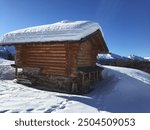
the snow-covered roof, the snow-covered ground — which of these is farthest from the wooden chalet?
the snow-covered ground

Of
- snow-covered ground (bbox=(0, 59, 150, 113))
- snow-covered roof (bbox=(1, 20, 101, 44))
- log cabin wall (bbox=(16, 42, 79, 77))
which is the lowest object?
snow-covered ground (bbox=(0, 59, 150, 113))

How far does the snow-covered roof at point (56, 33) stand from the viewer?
542 inches

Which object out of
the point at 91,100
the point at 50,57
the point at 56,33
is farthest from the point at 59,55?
the point at 91,100

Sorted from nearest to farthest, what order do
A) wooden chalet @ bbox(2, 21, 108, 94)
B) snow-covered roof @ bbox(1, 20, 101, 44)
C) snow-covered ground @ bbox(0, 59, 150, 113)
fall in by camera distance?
snow-covered ground @ bbox(0, 59, 150, 113) < snow-covered roof @ bbox(1, 20, 101, 44) < wooden chalet @ bbox(2, 21, 108, 94)

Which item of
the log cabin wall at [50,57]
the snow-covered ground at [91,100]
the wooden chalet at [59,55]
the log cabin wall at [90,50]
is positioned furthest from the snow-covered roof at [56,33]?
the snow-covered ground at [91,100]

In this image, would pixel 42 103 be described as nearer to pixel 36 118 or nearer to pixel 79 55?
pixel 36 118

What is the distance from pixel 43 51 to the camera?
15555 mm

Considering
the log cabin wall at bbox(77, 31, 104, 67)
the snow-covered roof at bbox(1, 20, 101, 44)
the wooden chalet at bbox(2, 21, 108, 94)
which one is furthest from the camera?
the log cabin wall at bbox(77, 31, 104, 67)

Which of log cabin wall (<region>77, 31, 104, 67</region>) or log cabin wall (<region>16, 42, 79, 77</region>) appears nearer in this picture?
log cabin wall (<region>16, 42, 79, 77</region>)

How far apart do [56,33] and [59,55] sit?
1477 mm

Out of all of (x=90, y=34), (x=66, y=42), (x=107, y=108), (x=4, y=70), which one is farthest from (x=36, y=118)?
(x=4, y=70)

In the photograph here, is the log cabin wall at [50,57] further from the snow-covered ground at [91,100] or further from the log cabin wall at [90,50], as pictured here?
the snow-covered ground at [91,100]

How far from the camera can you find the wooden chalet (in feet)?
45.6

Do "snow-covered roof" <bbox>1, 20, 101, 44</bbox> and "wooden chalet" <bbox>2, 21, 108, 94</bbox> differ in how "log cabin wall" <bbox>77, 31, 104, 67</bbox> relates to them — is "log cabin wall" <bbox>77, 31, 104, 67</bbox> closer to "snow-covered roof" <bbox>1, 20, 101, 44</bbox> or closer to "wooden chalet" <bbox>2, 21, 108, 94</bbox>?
"wooden chalet" <bbox>2, 21, 108, 94</bbox>
